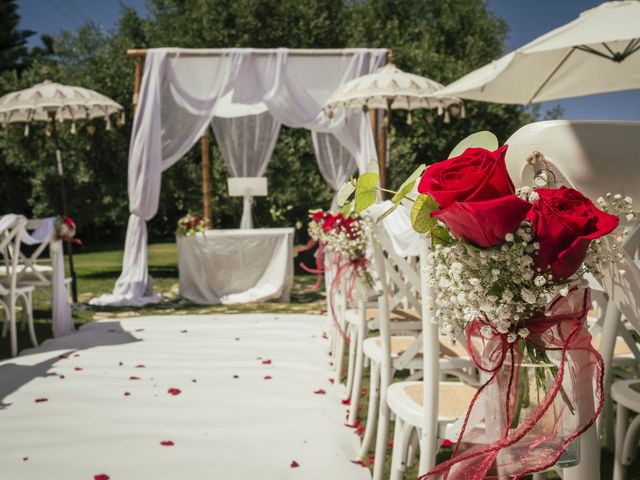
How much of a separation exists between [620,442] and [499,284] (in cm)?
146

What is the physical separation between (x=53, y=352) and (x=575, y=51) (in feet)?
17.6

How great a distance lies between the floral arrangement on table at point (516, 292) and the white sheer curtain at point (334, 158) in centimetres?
850

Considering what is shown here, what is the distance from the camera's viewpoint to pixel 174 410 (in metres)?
3.56

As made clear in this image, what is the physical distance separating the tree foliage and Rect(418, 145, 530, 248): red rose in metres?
10.7

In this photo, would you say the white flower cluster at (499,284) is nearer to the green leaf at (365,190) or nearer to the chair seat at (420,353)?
the green leaf at (365,190)

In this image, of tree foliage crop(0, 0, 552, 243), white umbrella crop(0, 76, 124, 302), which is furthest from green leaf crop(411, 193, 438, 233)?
tree foliage crop(0, 0, 552, 243)

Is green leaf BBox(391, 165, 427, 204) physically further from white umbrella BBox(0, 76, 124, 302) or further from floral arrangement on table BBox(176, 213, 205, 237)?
floral arrangement on table BBox(176, 213, 205, 237)

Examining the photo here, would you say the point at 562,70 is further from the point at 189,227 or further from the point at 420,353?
the point at 189,227

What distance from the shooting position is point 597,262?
919 millimetres

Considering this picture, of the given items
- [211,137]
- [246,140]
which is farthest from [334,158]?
[211,137]

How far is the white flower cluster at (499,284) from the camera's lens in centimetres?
90

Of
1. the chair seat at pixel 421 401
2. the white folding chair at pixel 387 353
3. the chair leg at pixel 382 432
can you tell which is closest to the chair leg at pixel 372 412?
the white folding chair at pixel 387 353

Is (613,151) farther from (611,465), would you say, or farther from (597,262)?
(611,465)

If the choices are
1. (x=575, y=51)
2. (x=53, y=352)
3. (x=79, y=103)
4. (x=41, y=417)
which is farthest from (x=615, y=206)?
(x=79, y=103)
